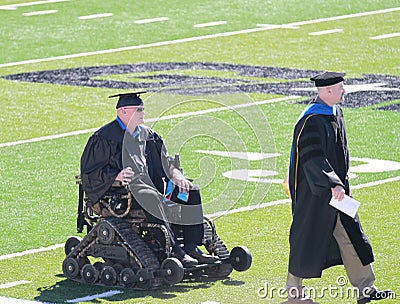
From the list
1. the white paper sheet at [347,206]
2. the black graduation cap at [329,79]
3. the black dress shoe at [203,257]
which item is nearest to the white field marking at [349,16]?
the black dress shoe at [203,257]

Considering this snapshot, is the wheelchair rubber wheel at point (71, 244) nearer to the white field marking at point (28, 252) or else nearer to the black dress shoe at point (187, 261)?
the white field marking at point (28, 252)

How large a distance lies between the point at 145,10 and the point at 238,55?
6198mm

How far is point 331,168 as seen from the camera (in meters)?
10.2

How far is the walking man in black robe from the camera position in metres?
10.2

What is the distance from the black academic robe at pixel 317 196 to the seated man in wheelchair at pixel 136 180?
133 cm

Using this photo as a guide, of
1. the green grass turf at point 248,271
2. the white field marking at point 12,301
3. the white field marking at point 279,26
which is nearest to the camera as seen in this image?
the white field marking at point 12,301

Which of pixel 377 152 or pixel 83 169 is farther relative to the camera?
pixel 377 152

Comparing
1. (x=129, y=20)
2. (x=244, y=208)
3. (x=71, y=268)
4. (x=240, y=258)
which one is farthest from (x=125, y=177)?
(x=129, y=20)

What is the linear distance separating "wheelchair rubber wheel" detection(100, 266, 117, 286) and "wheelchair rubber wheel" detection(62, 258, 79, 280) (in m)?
0.33

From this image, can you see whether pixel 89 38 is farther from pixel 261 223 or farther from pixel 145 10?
pixel 261 223

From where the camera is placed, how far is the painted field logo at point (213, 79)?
2345cm

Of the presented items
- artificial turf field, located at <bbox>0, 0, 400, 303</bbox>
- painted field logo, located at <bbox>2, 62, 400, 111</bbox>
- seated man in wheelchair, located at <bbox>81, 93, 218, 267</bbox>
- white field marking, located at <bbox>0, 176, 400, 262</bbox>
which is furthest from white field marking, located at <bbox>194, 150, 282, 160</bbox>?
seated man in wheelchair, located at <bbox>81, 93, 218, 267</bbox>

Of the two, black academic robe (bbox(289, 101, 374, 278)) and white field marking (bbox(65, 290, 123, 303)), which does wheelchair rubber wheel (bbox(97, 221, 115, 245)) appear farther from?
black academic robe (bbox(289, 101, 374, 278))

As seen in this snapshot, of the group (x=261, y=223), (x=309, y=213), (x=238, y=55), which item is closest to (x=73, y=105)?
(x=238, y=55)
